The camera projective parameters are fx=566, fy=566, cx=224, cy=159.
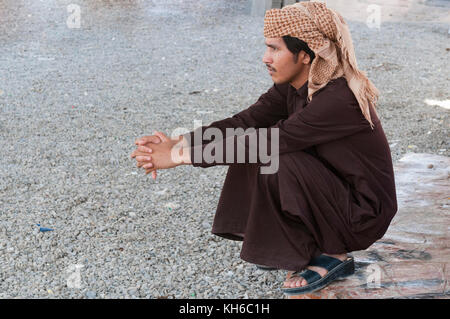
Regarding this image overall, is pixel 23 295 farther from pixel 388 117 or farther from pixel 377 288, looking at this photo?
pixel 388 117

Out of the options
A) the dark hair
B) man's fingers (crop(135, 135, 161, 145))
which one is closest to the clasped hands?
man's fingers (crop(135, 135, 161, 145))

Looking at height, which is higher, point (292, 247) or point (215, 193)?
point (292, 247)

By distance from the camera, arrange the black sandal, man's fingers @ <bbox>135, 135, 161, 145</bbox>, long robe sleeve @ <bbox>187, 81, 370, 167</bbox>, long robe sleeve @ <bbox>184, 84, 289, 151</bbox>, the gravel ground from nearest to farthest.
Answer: long robe sleeve @ <bbox>187, 81, 370, 167</bbox>
the black sandal
man's fingers @ <bbox>135, 135, 161, 145</bbox>
long robe sleeve @ <bbox>184, 84, 289, 151</bbox>
the gravel ground

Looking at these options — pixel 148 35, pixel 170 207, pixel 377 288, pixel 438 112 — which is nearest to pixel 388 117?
pixel 438 112

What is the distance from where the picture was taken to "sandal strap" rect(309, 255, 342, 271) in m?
2.44

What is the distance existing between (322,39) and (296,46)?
0.11m

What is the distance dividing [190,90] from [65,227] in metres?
3.11

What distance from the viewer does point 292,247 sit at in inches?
93.3

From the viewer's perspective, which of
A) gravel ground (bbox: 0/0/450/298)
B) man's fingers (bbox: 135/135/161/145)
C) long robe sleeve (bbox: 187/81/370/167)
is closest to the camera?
long robe sleeve (bbox: 187/81/370/167)

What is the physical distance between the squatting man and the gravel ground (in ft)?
1.25

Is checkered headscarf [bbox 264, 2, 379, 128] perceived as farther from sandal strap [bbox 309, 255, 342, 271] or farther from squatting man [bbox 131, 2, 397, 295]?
sandal strap [bbox 309, 255, 342, 271]

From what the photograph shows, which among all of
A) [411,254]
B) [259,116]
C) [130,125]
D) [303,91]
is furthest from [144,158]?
[130,125]

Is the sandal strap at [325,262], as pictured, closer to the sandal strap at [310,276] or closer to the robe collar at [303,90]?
the sandal strap at [310,276]

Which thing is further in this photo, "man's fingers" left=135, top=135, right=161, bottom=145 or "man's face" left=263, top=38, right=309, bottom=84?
"man's fingers" left=135, top=135, right=161, bottom=145
